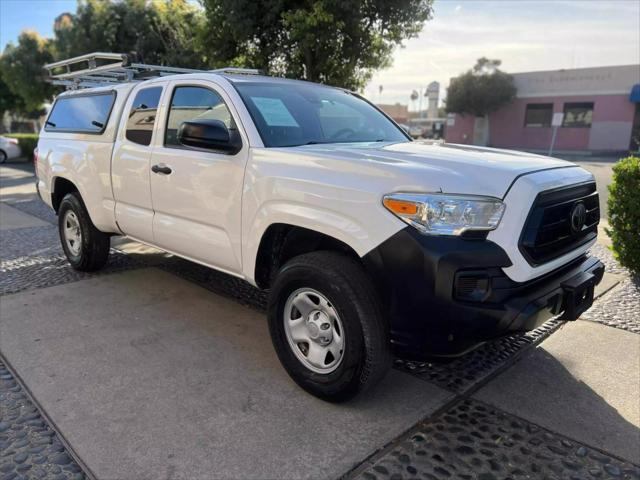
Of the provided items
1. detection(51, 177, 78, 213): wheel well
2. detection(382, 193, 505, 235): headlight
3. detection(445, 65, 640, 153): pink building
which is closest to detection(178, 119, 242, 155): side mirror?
detection(382, 193, 505, 235): headlight

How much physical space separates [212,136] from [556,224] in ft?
6.95

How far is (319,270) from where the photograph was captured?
8.95 feet

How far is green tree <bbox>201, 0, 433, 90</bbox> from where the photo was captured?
8078mm

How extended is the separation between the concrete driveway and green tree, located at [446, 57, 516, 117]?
3585 centimetres

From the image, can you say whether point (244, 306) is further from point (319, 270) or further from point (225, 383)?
point (319, 270)

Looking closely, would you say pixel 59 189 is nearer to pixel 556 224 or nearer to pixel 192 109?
pixel 192 109

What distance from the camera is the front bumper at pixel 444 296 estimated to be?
236cm

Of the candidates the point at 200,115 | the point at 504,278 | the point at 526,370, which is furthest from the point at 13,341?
the point at 526,370

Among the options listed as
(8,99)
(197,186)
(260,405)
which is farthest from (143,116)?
(8,99)

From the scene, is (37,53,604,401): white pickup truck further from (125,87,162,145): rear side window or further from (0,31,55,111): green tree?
(0,31,55,111): green tree

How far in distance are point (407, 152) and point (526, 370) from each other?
5.57 feet

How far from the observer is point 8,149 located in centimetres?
1973

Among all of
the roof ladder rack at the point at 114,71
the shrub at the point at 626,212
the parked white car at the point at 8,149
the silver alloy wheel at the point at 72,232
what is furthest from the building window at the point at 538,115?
the silver alloy wheel at the point at 72,232

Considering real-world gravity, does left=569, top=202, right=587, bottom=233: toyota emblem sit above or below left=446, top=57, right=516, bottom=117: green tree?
below
